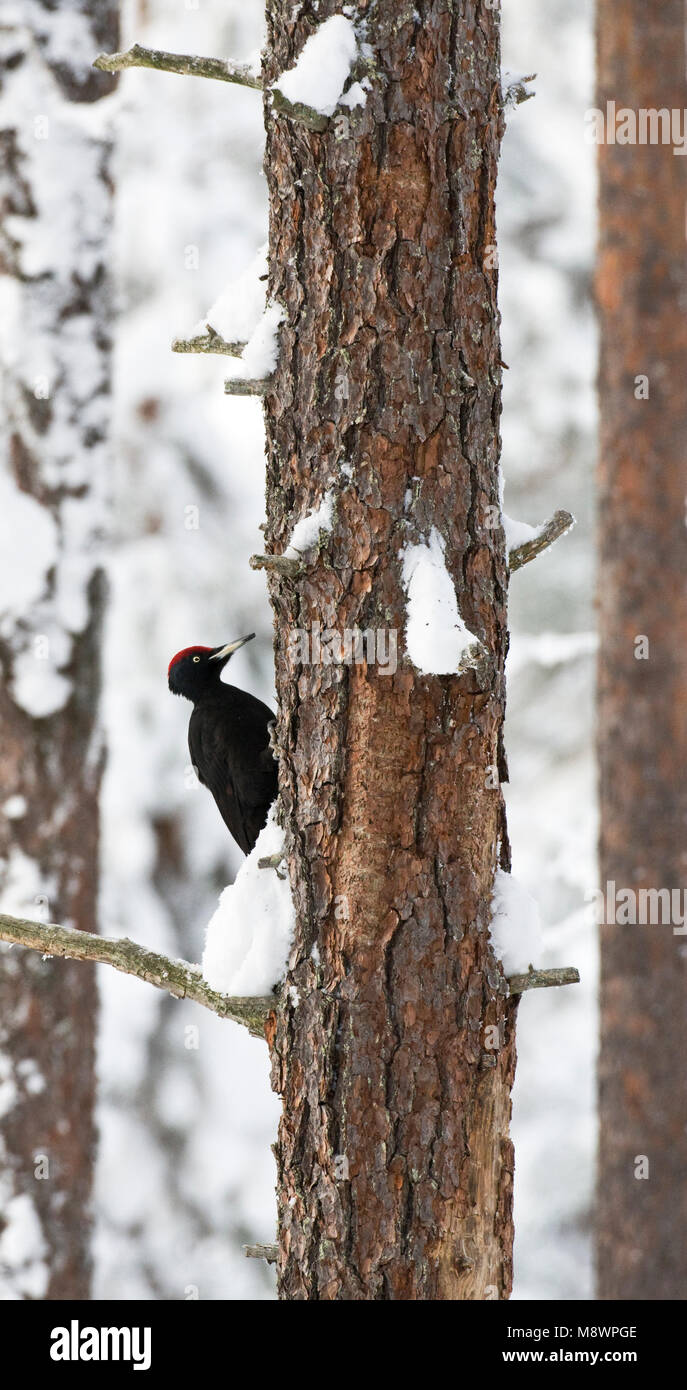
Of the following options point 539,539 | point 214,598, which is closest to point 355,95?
point 539,539

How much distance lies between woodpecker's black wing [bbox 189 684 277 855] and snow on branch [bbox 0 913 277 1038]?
1428 mm

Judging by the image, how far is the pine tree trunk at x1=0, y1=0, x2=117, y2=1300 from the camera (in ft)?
17.2

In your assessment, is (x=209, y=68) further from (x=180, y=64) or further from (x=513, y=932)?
(x=513, y=932)

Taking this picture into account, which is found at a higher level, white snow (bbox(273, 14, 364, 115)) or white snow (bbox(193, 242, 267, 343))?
white snow (bbox(273, 14, 364, 115))

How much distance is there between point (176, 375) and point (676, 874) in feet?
19.9

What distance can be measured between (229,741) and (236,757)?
0.27 ft

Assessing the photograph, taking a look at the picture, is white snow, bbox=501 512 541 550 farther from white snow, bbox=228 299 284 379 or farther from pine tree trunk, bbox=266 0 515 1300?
white snow, bbox=228 299 284 379

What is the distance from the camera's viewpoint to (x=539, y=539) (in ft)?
8.71

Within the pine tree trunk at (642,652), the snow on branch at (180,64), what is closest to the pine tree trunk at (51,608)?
the pine tree trunk at (642,652)

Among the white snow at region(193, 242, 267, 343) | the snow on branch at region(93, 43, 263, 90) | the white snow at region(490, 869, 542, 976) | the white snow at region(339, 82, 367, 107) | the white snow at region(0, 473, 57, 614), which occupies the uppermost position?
the white snow at region(0, 473, 57, 614)

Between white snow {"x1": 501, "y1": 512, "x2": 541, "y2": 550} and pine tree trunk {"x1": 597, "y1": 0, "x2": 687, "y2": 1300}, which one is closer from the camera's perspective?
white snow {"x1": 501, "y1": 512, "x2": 541, "y2": 550}

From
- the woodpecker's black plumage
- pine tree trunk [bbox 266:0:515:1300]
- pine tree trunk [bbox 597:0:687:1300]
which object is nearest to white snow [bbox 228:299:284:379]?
pine tree trunk [bbox 266:0:515:1300]

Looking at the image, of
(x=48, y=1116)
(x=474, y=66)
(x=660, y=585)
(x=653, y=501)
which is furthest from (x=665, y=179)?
(x=48, y=1116)

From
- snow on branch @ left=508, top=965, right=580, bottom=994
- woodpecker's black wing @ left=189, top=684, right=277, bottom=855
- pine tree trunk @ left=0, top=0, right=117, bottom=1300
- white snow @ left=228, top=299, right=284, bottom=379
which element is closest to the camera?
snow on branch @ left=508, top=965, right=580, bottom=994
